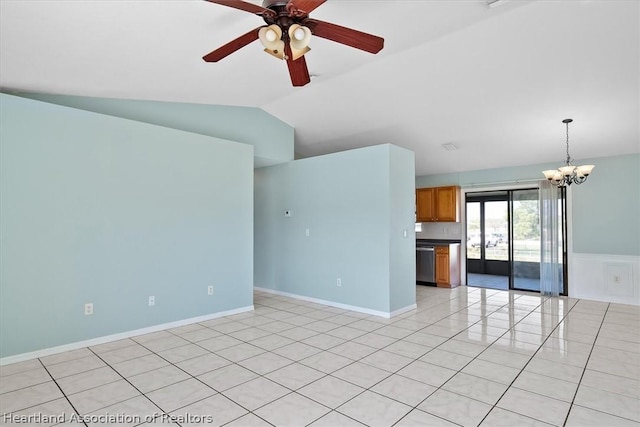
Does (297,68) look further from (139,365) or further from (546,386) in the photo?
(546,386)

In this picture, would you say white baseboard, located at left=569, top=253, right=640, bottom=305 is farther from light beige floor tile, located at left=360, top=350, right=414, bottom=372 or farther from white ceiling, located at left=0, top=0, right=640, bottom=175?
light beige floor tile, located at left=360, top=350, right=414, bottom=372

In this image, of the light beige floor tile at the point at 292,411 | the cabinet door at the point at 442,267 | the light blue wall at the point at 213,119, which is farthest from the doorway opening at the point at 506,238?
the light beige floor tile at the point at 292,411

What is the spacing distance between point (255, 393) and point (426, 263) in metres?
5.30

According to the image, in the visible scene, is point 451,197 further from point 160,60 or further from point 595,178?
point 160,60

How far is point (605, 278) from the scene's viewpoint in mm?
5605

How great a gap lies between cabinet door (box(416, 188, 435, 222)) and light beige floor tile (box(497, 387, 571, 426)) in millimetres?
5179

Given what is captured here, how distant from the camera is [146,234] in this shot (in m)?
4.02

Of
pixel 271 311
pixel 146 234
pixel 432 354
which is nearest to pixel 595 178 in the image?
pixel 432 354

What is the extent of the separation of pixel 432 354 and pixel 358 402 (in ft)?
3.97

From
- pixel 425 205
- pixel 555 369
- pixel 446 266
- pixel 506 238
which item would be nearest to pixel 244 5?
pixel 555 369

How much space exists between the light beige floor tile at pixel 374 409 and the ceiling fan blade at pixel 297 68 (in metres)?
2.47

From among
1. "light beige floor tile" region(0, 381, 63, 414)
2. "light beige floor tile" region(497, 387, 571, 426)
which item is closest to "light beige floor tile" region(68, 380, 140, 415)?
"light beige floor tile" region(0, 381, 63, 414)

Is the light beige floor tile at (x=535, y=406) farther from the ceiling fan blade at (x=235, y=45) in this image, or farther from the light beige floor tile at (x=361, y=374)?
the ceiling fan blade at (x=235, y=45)

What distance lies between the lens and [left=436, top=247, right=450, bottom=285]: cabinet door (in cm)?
683
